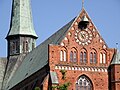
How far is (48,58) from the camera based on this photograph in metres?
70.0

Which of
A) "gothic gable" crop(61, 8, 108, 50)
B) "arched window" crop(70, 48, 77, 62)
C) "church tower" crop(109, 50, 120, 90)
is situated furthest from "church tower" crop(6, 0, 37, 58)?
"church tower" crop(109, 50, 120, 90)

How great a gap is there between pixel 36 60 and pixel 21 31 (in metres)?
17.2

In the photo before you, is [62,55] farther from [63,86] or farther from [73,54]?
[63,86]

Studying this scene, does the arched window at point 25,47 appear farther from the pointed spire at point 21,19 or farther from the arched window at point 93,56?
the arched window at point 93,56

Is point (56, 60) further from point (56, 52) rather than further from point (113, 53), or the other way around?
point (113, 53)

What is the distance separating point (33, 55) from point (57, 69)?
16328 mm

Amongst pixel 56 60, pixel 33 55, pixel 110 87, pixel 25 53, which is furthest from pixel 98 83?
pixel 25 53

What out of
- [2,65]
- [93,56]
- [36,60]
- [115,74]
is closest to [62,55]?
[93,56]

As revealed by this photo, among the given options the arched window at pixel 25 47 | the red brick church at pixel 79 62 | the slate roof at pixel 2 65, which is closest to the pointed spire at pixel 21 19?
the arched window at pixel 25 47

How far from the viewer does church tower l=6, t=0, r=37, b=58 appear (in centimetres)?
9638

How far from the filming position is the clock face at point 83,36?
7156 cm

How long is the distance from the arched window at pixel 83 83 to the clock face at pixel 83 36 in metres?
4.28

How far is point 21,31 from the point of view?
9656cm

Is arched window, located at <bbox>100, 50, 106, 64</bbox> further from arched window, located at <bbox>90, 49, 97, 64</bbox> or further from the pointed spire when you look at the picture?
the pointed spire
